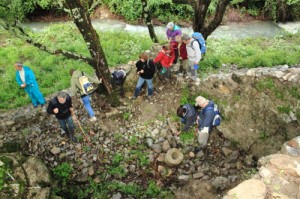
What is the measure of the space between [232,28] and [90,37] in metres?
13.9

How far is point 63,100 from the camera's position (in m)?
8.06

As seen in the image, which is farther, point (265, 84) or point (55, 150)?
point (265, 84)

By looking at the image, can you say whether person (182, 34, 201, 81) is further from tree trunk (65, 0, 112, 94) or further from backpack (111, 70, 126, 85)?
tree trunk (65, 0, 112, 94)

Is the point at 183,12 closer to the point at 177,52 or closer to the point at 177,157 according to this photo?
the point at 177,52

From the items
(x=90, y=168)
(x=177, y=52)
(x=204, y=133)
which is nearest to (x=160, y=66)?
(x=177, y=52)

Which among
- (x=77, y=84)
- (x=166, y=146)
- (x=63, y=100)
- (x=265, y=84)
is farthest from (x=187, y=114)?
(x=63, y=100)

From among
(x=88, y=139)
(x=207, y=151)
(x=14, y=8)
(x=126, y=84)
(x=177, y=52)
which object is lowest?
(x=207, y=151)

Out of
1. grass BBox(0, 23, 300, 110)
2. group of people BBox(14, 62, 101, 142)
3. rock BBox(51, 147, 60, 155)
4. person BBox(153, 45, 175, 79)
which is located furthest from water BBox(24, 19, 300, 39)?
rock BBox(51, 147, 60, 155)

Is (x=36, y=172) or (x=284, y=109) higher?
(x=284, y=109)

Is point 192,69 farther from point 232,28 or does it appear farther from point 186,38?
point 232,28

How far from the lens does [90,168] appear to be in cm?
848

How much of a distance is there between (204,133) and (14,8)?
6096mm

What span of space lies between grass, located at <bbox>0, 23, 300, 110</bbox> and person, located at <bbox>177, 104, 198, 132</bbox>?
1315 mm

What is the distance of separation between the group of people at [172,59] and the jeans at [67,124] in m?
2.39
